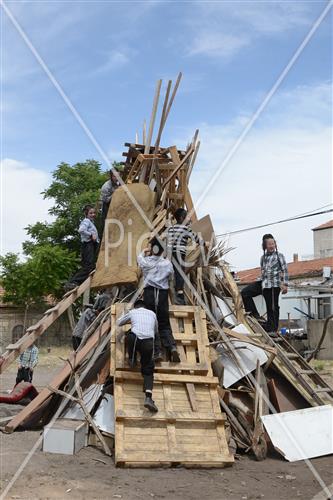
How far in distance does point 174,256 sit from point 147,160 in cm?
221

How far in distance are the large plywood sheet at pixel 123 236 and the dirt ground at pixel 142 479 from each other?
2997mm

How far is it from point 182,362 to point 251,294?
278 centimetres

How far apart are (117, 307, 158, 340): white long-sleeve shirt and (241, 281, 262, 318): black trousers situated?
3150 millimetres

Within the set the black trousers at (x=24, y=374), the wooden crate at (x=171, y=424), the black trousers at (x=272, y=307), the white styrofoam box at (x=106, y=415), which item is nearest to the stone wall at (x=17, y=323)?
the black trousers at (x=24, y=374)

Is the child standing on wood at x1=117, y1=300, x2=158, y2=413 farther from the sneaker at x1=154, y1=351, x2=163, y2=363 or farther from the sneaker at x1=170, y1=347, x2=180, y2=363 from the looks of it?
the sneaker at x1=170, y1=347, x2=180, y2=363

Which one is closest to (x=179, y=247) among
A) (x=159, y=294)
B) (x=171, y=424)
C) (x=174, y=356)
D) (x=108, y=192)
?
(x=159, y=294)

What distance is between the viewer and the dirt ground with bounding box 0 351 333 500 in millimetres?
6070

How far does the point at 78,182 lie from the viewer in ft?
108

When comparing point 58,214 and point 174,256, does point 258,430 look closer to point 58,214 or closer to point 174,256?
point 174,256

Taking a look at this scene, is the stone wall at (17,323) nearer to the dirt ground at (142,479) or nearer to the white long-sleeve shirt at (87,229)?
the white long-sleeve shirt at (87,229)

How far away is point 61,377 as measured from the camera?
8766mm

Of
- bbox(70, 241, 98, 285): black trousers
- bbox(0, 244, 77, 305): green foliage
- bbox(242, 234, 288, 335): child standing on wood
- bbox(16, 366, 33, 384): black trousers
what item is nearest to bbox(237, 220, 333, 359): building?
bbox(0, 244, 77, 305): green foliage

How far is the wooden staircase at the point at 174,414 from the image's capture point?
7117 millimetres

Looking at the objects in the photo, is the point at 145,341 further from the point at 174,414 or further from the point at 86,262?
the point at 86,262
